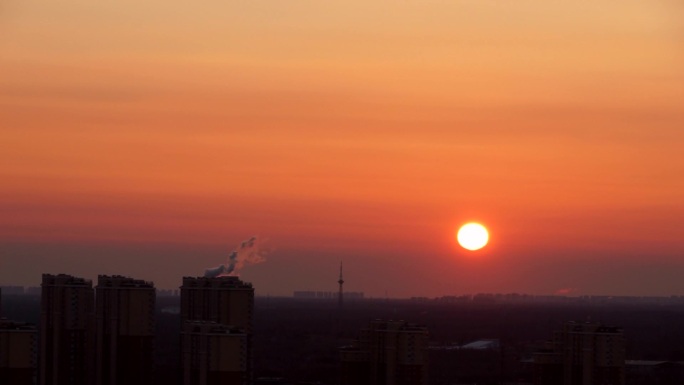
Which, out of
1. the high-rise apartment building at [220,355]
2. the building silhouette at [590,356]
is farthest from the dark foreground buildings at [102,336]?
the building silhouette at [590,356]

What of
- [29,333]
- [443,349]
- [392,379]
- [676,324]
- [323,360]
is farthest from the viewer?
[676,324]

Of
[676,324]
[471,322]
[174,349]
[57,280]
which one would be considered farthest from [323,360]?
[676,324]

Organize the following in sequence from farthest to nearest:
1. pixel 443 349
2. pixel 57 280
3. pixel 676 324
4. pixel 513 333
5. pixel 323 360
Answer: pixel 676 324, pixel 513 333, pixel 443 349, pixel 323 360, pixel 57 280

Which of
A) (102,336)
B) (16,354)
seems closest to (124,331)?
(102,336)

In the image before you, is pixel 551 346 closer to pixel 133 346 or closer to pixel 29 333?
pixel 133 346

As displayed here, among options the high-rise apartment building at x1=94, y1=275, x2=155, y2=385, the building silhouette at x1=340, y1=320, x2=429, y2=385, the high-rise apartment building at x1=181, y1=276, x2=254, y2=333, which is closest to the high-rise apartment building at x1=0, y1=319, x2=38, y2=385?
the high-rise apartment building at x1=94, y1=275, x2=155, y2=385

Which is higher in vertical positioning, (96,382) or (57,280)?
(57,280)

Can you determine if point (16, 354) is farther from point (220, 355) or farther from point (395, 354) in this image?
point (395, 354)

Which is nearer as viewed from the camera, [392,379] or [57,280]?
[392,379]
